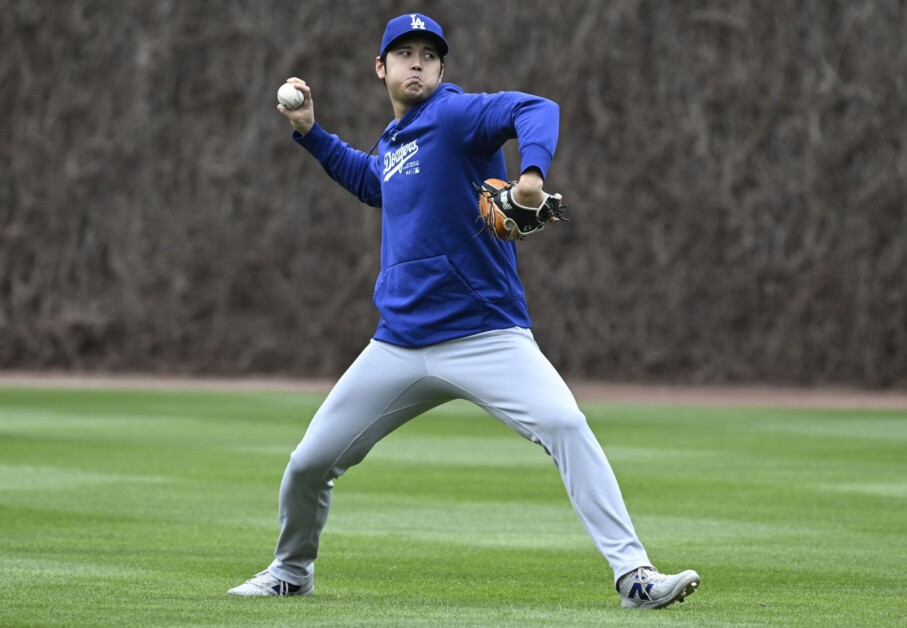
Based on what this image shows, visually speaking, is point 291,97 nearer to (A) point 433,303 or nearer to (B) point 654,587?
(A) point 433,303

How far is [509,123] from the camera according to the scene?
19.4 feet

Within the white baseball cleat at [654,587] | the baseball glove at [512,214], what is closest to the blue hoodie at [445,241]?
the baseball glove at [512,214]

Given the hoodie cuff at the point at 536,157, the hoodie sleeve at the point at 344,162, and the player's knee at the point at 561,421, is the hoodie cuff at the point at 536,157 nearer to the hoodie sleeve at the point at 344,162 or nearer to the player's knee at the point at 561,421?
the player's knee at the point at 561,421

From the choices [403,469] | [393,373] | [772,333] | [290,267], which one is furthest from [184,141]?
[393,373]

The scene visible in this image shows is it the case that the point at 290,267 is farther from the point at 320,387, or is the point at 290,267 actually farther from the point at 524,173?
the point at 524,173

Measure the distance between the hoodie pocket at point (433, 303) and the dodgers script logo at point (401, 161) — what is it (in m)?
0.35

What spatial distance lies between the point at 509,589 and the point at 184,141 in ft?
50.9

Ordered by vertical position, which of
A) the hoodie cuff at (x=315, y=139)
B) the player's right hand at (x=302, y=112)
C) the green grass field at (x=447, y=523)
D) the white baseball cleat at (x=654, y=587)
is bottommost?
the green grass field at (x=447, y=523)

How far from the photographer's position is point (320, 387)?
20.9 m

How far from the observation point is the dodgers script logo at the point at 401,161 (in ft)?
20.5

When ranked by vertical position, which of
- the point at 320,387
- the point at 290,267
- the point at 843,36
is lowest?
the point at 320,387

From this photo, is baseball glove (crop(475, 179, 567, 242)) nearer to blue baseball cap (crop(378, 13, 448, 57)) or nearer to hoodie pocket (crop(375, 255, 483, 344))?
hoodie pocket (crop(375, 255, 483, 344))

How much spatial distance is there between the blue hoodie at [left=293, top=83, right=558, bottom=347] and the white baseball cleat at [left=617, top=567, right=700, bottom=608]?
1.03 meters

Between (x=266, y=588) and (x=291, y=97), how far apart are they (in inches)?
77.0
